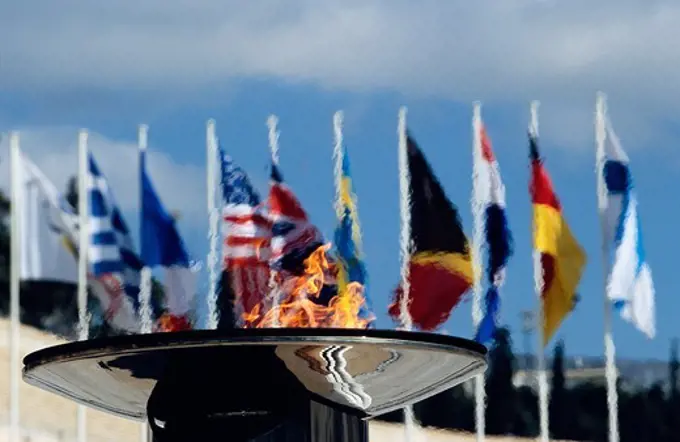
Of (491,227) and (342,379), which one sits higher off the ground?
(491,227)

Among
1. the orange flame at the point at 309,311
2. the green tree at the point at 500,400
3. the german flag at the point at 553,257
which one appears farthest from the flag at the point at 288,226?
the green tree at the point at 500,400

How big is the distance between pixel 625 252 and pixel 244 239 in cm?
445

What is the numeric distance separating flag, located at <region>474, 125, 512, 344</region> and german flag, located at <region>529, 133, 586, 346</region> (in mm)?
480

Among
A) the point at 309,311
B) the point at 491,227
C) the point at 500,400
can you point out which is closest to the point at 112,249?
the point at 491,227

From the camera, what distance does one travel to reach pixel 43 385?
855 centimetres

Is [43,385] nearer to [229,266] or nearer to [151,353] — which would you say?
[151,353]

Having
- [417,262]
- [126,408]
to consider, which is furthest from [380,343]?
[417,262]

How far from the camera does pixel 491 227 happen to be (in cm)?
2009

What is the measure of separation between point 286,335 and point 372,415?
165 cm

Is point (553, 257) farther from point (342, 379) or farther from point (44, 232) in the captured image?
point (342, 379)

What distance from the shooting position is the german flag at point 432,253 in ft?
61.7

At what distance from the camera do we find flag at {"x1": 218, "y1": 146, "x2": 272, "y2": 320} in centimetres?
1930

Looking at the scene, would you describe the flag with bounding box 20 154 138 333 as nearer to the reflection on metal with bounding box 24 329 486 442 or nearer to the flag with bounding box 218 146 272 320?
the flag with bounding box 218 146 272 320

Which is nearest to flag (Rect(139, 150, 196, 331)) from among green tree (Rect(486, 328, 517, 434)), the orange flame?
the orange flame
